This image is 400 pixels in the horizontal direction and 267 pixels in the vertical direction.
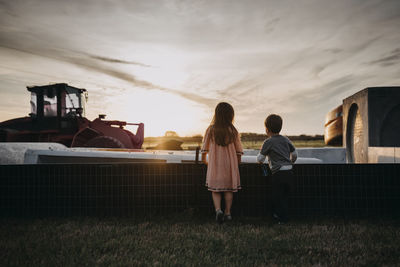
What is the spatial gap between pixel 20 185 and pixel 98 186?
1.03 metres

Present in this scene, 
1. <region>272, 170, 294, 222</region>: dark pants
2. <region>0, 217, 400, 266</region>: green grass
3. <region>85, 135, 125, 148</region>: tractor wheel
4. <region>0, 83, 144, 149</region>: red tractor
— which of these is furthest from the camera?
<region>0, 83, 144, 149</region>: red tractor

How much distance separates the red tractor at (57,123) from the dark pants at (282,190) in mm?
5958

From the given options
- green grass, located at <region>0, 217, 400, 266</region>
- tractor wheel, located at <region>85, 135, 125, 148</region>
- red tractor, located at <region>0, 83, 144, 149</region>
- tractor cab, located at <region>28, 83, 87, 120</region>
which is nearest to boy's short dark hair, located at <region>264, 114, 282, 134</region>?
green grass, located at <region>0, 217, 400, 266</region>

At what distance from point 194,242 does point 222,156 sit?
112 centimetres

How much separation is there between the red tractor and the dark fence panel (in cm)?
479

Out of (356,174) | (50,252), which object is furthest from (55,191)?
(356,174)

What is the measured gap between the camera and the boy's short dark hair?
3.26m

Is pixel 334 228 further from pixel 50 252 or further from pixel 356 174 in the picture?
pixel 50 252

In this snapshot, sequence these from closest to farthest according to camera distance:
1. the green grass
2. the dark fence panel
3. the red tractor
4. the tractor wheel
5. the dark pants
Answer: the green grass
the dark pants
the dark fence panel
the tractor wheel
the red tractor

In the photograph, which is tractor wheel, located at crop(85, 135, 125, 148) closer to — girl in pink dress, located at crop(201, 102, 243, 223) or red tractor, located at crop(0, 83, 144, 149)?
red tractor, located at crop(0, 83, 144, 149)

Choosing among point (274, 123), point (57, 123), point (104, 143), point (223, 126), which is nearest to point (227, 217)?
point (223, 126)

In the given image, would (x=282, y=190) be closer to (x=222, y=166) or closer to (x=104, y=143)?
(x=222, y=166)

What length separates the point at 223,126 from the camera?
327 centimetres

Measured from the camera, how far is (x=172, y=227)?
2.81 m
